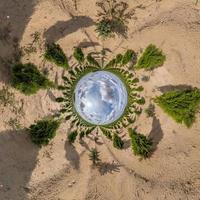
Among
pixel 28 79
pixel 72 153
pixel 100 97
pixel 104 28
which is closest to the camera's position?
pixel 100 97

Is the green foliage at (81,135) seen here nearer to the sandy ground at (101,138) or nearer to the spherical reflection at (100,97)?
the sandy ground at (101,138)

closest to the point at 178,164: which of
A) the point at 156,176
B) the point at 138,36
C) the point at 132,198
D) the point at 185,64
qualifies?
the point at 156,176

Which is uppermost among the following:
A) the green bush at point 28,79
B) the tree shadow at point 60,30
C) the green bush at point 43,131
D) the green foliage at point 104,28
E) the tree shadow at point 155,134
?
the tree shadow at point 60,30

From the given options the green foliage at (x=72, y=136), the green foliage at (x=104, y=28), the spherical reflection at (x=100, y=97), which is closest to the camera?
the spherical reflection at (x=100, y=97)

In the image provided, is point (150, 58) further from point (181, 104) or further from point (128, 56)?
point (181, 104)

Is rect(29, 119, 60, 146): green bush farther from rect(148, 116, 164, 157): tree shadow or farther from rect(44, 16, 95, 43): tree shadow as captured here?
rect(148, 116, 164, 157): tree shadow

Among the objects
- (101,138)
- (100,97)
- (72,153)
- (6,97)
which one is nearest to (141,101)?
(100,97)

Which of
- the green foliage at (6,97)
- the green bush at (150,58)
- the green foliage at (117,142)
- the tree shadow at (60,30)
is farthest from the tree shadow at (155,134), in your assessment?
the green foliage at (6,97)
